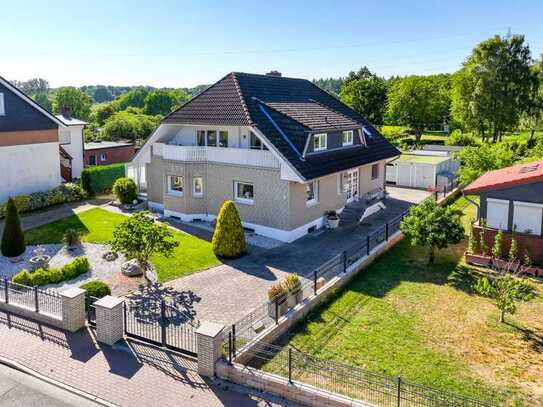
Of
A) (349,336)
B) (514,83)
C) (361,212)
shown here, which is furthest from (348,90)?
(349,336)

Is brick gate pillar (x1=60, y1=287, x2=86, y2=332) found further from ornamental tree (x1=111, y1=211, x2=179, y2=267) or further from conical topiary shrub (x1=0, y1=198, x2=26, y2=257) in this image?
conical topiary shrub (x1=0, y1=198, x2=26, y2=257)

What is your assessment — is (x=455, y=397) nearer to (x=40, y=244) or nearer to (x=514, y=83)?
(x=40, y=244)

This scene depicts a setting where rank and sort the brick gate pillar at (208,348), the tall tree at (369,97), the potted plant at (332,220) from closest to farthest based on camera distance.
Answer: the brick gate pillar at (208,348) < the potted plant at (332,220) < the tall tree at (369,97)

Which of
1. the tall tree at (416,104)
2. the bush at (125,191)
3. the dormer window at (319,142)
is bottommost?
the bush at (125,191)

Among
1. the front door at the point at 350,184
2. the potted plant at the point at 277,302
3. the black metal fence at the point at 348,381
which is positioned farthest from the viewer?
the front door at the point at 350,184

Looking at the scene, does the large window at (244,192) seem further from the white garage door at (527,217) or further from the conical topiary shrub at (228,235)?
the white garage door at (527,217)

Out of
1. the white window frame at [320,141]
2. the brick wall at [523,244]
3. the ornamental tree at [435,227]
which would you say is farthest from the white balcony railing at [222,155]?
the brick wall at [523,244]

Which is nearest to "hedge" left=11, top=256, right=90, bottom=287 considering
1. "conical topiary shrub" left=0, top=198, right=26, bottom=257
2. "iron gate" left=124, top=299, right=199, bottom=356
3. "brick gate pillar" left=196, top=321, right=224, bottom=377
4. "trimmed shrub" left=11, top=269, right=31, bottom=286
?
"trimmed shrub" left=11, top=269, right=31, bottom=286
